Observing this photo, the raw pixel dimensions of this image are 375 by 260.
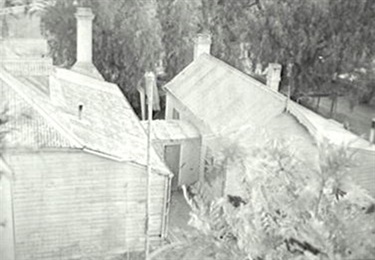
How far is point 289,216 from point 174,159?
435 inches

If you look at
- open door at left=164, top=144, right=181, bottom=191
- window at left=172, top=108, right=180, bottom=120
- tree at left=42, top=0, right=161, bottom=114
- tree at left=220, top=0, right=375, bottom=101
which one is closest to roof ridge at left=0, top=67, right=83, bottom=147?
open door at left=164, top=144, right=181, bottom=191

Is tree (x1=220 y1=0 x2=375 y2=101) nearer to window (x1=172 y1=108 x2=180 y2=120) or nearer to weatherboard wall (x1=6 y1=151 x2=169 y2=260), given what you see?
window (x1=172 y1=108 x2=180 y2=120)

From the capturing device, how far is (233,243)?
10516mm

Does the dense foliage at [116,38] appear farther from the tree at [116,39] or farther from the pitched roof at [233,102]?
the pitched roof at [233,102]

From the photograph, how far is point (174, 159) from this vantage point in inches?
815

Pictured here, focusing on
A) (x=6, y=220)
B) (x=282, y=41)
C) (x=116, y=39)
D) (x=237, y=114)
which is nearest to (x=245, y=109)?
(x=237, y=114)

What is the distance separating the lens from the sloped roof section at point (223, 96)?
1942cm

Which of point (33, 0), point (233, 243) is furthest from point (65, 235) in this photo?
point (33, 0)

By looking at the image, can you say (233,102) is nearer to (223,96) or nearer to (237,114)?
(223,96)

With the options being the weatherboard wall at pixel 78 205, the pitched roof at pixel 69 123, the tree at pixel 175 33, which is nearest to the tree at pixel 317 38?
the tree at pixel 175 33

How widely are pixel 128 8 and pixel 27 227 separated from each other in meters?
17.3

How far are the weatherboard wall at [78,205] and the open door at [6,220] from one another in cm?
15

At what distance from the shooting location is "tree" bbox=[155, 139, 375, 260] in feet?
29.8

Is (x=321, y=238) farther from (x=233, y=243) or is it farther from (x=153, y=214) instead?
(x=153, y=214)
